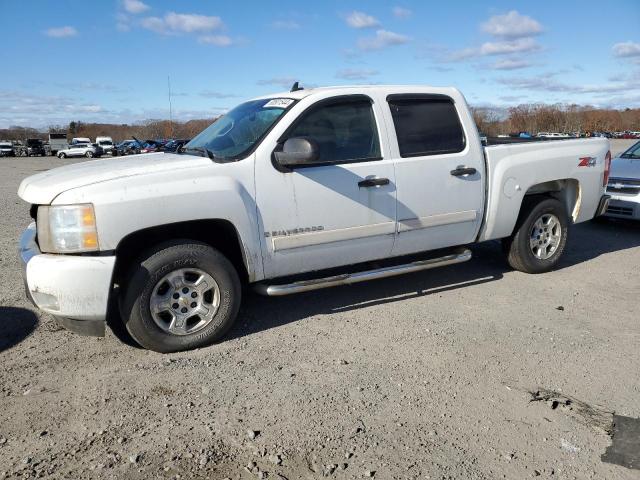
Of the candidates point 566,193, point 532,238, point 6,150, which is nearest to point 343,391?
point 532,238

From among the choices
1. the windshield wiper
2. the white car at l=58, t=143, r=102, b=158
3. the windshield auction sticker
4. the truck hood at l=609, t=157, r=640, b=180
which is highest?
the windshield auction sticker

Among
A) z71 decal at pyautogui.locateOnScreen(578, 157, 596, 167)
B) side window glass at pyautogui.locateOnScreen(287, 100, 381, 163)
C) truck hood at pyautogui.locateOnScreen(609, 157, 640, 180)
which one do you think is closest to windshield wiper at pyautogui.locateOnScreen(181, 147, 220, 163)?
side window glass at pyautogui.locateOnScreen(287, 100, 381, 163)

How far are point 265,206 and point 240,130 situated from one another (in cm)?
90

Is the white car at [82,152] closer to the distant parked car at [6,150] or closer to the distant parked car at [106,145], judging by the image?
the distant parked car at [106,145]

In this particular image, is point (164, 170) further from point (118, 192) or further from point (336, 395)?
point (336, 395)

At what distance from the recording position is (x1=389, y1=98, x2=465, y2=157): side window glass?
4.91m

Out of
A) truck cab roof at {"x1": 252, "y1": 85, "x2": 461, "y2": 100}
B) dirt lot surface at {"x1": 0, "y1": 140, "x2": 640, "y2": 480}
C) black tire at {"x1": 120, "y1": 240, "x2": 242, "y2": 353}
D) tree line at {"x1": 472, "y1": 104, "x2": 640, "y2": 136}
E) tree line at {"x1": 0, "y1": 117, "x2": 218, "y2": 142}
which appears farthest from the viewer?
tree line at {"x1": 0, "y1": 117, "x2": 218, "y2": 142}

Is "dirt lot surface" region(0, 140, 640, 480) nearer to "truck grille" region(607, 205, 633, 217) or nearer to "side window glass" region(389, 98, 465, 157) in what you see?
"side window glass" region(389, 98, 465, 157)

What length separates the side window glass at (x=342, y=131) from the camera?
452cm

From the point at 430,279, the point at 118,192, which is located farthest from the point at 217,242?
the point at 430,279

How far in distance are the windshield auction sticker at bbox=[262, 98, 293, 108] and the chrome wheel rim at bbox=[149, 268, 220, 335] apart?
1577mm

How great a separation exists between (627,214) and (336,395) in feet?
22.8

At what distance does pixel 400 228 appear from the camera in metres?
4.85

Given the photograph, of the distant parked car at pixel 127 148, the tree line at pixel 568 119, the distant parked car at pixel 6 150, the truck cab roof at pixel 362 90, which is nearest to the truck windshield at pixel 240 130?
the truck cab roof at pixel 362 90
